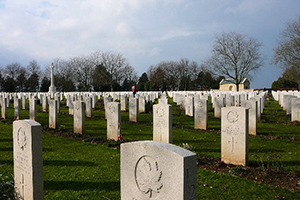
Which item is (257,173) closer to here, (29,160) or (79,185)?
(79,185)

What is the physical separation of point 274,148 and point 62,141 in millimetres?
6998

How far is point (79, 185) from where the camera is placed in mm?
5141

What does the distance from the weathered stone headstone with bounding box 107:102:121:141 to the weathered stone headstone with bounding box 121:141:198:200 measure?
6.07 meters

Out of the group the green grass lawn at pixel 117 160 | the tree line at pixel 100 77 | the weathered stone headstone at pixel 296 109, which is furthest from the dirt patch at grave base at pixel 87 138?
the tree line at pixel 100 77

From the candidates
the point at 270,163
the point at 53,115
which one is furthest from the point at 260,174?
the point at 53,115

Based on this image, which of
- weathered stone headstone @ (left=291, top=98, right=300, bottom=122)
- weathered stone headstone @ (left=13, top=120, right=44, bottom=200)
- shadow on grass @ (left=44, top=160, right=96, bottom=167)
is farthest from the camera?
weathered stone headstone @ (left=291, top=98, right=300, bottom=122)

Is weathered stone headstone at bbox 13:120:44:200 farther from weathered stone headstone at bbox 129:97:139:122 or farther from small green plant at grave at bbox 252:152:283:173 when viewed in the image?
weathered stone headstone at bbox 129:97:139:122

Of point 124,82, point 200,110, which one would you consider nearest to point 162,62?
point 124,82

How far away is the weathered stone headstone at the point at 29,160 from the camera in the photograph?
4047 mm

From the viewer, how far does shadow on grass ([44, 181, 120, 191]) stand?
4959 mm

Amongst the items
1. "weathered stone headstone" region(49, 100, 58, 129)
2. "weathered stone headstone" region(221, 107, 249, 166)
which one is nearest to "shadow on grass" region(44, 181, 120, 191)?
"weathered stone headstone" region(221, 107, 249, 166)

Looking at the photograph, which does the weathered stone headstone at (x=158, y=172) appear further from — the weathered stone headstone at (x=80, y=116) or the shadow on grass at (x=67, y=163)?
the weathered stone headstone at (x=80, y=116)

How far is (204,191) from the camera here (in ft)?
15.5

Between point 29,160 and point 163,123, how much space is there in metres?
4.47
